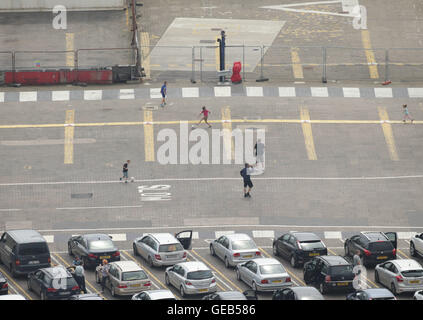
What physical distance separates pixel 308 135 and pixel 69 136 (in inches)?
534

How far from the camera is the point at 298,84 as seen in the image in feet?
197

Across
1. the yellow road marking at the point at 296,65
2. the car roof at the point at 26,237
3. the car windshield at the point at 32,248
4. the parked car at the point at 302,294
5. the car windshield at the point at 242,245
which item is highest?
the yellow road marking at the point at 296,65

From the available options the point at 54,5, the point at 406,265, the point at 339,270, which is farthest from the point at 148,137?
the point at 406,265

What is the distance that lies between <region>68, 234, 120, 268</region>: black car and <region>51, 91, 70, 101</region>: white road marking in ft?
65.8

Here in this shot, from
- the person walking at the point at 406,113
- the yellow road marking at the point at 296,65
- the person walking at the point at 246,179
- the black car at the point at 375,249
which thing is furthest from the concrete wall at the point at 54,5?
the black car at the point at 375,249

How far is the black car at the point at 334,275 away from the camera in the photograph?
3472 centimetres

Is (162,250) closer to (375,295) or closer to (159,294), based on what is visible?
(159,294)

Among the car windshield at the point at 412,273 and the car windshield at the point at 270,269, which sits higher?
the car windshield at the point at 270,269

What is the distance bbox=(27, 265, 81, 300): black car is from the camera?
1294 inches

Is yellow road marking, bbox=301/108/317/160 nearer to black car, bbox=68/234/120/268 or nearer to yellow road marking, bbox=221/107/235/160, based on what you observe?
yellow road marking, bbox=221/107/235/160

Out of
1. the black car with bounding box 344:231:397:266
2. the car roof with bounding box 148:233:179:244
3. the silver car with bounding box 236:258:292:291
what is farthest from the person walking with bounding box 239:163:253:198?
the silver car with bounding box 236:258:292:291

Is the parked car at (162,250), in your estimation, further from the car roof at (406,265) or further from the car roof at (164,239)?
the car roof at (406,265)
